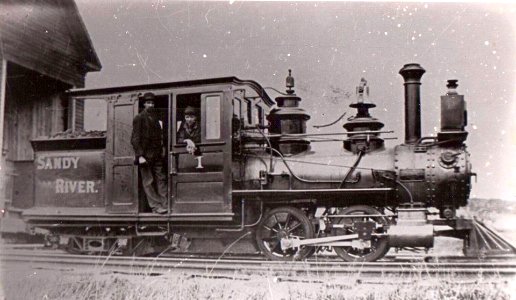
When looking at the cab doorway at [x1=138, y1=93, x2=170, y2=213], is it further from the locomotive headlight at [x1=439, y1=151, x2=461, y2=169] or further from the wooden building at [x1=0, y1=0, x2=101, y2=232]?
the wooden building at [x1=0, y1=0, x2=101, y2=232]

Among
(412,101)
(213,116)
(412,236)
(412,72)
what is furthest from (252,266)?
(412,72)

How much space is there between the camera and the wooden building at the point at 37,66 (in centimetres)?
1142

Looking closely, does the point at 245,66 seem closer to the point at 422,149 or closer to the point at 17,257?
the point at 422,149

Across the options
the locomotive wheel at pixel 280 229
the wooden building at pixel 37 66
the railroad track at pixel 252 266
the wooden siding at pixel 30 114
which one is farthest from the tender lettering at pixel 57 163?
the wooden siding at pixel 30 114

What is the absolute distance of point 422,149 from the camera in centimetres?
709

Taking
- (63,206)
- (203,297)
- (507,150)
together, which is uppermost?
(507,150)

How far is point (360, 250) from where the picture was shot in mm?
7078

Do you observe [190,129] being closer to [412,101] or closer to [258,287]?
[258,287]

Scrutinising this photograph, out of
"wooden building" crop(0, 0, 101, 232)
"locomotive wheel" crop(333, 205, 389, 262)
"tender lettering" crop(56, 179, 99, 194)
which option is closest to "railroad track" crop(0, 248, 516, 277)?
"locomotive wheel" crop(333, 205, 389, 262)

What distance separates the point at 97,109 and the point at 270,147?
684 centimetres

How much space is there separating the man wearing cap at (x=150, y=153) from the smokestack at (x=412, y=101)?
139 inches

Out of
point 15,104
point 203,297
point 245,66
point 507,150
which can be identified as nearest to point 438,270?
point 507,150

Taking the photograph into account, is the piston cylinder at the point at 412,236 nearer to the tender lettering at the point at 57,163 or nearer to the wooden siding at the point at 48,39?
the tender lettering at the point at 57,163

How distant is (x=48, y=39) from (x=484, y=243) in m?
10.3
